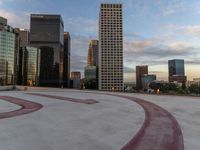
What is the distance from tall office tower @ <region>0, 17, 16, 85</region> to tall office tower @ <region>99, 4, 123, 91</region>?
277 ft

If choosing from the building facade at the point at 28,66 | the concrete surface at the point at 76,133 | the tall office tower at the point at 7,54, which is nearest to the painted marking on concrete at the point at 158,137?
the concrete surface at the point at 76,133

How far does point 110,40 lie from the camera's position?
189m

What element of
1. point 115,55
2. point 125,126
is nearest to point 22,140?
point 125,126

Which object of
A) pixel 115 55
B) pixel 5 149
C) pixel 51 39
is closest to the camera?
pixel 5 149

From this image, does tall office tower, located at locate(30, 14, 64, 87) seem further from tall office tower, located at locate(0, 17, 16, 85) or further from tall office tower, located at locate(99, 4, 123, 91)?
tall office tower, located at locate(0, 17, 16, 85)

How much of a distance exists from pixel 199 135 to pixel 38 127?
4.90 m

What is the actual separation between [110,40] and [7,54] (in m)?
103

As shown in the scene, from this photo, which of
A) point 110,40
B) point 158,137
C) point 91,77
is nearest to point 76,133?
point 158,137

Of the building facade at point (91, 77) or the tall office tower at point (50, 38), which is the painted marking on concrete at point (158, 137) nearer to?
the tall office tower at point (50, 38)

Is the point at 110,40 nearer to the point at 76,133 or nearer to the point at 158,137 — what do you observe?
the point at 76,133

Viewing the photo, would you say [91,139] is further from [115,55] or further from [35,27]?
[115,55]

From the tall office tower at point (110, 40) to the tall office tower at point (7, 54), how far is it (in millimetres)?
84536

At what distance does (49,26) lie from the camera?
533ft

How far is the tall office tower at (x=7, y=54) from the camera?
350 feet
